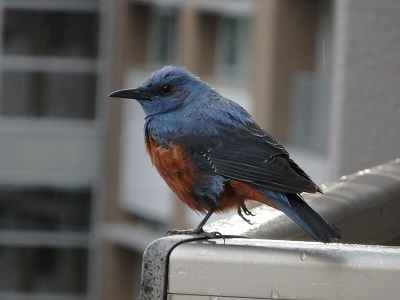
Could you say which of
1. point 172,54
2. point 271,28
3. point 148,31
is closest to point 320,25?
point 271,28

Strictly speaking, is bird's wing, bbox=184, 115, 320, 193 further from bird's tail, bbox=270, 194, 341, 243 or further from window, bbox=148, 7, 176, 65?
window, bbox=148, 7, 176, 65

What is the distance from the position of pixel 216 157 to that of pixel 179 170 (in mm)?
118

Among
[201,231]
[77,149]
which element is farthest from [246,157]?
[77,149]

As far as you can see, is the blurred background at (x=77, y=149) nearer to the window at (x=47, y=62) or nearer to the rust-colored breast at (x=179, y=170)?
the window at (x=47, y=62)

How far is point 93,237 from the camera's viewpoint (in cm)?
2233

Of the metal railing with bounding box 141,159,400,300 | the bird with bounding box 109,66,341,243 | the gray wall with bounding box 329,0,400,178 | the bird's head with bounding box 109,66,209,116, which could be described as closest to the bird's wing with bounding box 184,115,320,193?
the bird with bounding box 109,66,341,243

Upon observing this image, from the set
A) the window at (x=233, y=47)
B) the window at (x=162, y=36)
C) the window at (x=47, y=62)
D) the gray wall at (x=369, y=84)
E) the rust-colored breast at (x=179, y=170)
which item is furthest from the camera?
the window at (x=47, y=62)

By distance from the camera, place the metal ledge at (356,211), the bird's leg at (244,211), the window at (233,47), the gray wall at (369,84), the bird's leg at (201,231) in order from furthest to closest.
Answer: the window at (233,47)
the gray wall at (369,84)
the bird's leg at (244,211)
the metal ledge at (356,211)
the bird's leg at (201,231)

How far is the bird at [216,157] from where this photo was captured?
3.69m

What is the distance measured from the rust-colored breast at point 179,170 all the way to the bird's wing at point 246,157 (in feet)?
0.09

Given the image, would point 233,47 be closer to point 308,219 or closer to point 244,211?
point 244,211

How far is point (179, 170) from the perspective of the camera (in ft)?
12.8

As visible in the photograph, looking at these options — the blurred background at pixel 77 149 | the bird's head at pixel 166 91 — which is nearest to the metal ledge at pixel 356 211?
the bird's head at pixel 166 91

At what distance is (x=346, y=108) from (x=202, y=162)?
1202 mm
